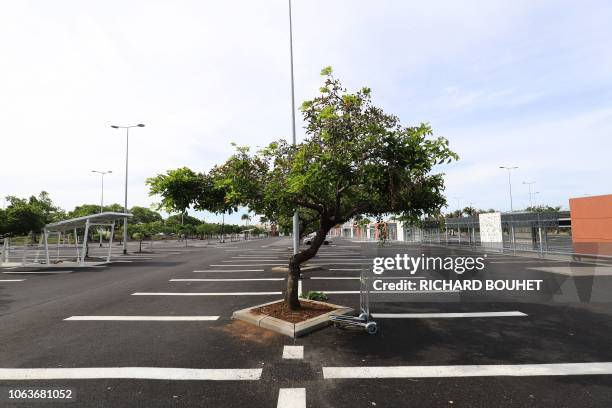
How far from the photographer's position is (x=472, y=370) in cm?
479

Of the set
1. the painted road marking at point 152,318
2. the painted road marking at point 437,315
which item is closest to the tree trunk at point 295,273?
the painted road marking at point 152,318

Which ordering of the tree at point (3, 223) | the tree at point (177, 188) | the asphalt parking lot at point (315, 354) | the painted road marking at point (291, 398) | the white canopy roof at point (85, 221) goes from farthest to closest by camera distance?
the tree at point (3, 223)
the white canopy roof at point (85, 221)
the tree at point (177, 188)
the asphalt parking lot at point (315, 354)
the painted road marking at point (291, 398)

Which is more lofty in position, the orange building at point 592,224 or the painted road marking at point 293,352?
the orange building at point 592,224

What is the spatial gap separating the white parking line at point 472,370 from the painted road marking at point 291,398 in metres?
0.59

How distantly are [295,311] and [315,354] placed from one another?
212cm

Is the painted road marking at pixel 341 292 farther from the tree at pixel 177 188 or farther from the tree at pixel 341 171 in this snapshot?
the tree at pixel 177 188

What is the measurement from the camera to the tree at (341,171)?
17.6 ft

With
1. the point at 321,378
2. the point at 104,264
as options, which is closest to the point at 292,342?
the point at 321,378

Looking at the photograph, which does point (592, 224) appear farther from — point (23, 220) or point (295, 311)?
point (23, 220)

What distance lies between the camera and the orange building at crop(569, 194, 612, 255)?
58.8 feet

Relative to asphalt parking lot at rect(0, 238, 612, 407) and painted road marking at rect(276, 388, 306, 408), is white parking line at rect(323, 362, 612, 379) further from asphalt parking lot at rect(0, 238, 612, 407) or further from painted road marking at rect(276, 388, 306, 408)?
painted road marking at rect(276, 388, 306, 408)

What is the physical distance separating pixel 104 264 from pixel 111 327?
606 inches

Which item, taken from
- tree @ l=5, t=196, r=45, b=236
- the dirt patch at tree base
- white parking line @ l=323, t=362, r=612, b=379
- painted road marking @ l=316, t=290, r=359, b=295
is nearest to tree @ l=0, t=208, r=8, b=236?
tree @ l=5, t=196, r=45, b=236

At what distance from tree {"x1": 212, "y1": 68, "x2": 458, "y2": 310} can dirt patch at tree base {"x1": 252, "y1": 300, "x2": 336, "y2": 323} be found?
0.86ft
